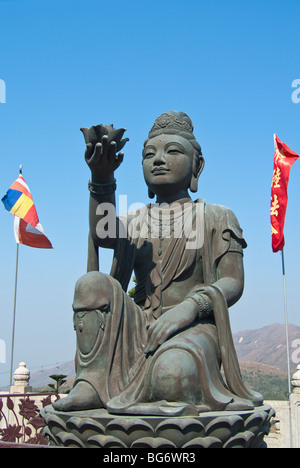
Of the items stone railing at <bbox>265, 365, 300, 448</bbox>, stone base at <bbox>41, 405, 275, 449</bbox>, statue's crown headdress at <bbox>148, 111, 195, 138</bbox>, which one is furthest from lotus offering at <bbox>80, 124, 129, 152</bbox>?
stone railing at <bbox>265, 365, 300, 448</bbox>

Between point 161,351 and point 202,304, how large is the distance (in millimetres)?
597

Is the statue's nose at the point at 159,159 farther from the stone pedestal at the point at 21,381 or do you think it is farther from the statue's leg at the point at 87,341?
the stone pedestal at the point at 21,381

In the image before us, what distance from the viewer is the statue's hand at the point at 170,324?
380 cm

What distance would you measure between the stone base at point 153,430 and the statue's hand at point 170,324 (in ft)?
2.09

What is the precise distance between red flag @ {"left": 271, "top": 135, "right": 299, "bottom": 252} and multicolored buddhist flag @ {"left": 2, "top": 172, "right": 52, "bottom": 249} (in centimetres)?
580

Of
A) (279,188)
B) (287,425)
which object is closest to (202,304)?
(287,425)

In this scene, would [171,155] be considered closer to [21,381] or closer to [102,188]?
[102,188]

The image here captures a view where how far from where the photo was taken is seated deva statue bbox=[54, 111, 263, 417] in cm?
354

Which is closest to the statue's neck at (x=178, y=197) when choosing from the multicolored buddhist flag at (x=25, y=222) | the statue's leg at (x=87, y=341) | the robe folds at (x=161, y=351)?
the robe folds at (x=161, y=351)

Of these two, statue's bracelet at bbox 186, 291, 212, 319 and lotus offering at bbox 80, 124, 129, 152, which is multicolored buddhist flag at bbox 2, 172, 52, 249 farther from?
statue's bracelet at bbox 186, 291, 212, 319

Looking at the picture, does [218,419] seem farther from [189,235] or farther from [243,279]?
[189,235]
